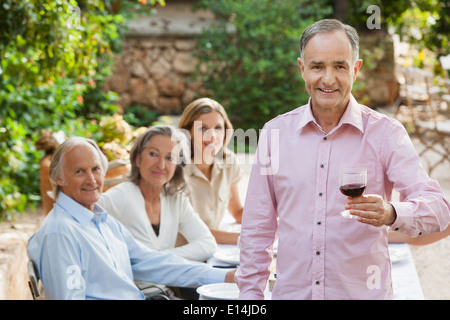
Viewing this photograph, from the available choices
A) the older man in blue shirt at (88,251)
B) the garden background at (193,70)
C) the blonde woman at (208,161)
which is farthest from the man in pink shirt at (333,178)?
the garden background at (193,70)

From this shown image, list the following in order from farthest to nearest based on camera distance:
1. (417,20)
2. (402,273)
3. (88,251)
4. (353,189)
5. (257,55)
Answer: (417,20) → (257,55) → (402,273) → (88,251) → (353,189)

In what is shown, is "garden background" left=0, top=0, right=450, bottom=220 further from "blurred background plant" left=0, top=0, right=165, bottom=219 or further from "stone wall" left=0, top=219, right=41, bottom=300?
"stone wall" left=0, top=219, right=41, bottom=300

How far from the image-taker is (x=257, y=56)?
35.2 ft

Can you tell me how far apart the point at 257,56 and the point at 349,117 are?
9035 millimetres

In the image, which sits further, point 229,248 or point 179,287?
point 229,248

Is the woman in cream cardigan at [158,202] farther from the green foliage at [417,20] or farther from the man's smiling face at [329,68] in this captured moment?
the green foliage at [417,20]

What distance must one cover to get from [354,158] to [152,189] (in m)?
1.82

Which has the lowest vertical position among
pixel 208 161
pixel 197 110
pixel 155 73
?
pixel 208 161

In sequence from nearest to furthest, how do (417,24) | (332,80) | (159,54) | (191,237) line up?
(332,80) → (191,237) → (159,54) → (417,24)

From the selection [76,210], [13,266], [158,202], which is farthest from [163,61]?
[76,210]

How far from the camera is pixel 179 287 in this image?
329 centimetres

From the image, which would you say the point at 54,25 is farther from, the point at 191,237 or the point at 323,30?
the point at 323,30

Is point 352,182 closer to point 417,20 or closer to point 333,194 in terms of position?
point 333,194
